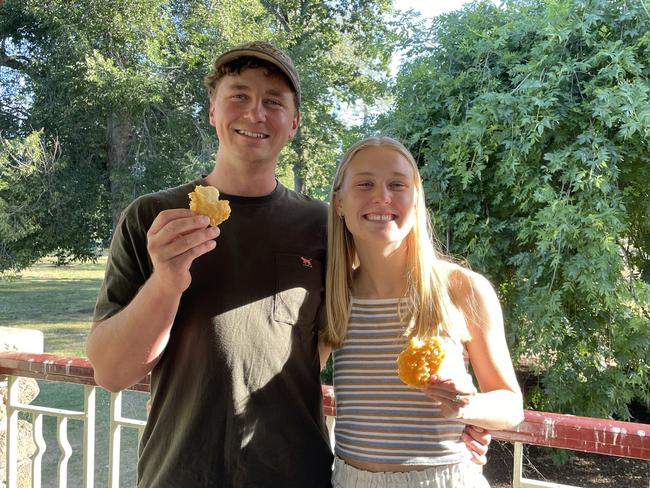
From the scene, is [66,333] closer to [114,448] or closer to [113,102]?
[113,102]

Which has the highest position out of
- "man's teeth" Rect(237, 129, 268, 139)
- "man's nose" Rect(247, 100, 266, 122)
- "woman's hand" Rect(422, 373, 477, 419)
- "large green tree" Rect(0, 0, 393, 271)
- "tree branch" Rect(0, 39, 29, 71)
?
"tree branch" Rect(0, 39, 29, 71)

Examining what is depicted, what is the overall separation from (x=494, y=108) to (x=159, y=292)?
6.95ft

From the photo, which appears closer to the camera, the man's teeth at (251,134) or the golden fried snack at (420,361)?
the golden fried snack at (420,361)

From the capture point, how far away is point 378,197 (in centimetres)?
140

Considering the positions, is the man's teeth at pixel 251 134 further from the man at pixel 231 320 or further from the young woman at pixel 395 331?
the young woman at pixel 395 331

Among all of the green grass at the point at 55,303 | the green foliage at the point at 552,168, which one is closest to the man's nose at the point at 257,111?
the green foliage at the point at 552,168

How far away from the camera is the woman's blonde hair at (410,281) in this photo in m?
1.37

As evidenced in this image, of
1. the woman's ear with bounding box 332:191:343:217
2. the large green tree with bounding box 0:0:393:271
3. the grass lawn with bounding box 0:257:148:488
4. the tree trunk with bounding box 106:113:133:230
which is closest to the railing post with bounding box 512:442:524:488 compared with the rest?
the woman's ear with bounding box 332:191:343:217

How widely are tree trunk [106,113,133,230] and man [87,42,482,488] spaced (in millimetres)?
5977

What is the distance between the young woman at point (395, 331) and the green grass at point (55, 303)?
27.2 feet

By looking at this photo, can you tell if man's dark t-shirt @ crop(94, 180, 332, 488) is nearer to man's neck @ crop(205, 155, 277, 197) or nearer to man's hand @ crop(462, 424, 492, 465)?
man's neck @ crop(205, 155, 277, 197)

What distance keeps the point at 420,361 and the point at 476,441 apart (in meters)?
0.30

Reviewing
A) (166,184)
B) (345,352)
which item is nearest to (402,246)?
(345,352)

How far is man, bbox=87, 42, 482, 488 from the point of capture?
123 cm
